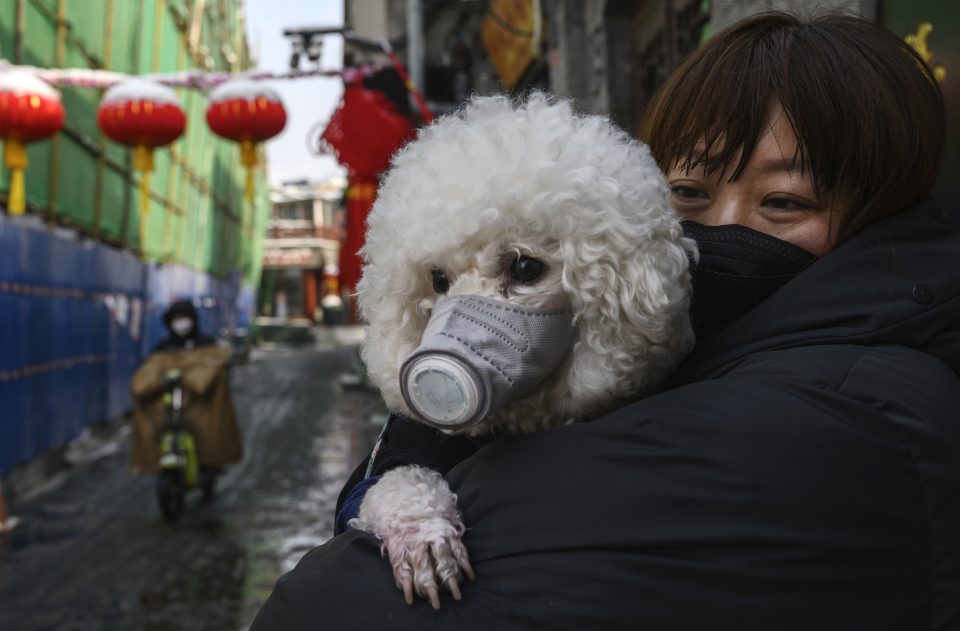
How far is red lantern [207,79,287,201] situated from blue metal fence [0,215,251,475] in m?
2.19

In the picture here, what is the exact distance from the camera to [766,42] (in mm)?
1499

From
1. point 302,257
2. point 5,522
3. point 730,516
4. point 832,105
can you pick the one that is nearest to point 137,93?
point 5,522

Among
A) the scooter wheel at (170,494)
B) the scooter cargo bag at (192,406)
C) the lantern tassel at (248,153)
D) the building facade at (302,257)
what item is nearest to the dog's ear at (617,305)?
the scooter wheel at (170,494)

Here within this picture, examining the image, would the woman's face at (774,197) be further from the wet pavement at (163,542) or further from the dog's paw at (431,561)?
the wet pavement at (163,542)

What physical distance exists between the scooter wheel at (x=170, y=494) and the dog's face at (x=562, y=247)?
6.76m

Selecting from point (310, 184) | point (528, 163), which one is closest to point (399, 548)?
point (528, 163)

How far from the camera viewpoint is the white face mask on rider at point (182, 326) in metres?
8.27

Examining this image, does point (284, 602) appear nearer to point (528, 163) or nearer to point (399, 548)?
point (399, 548)

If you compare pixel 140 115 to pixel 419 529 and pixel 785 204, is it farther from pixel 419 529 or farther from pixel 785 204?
pixel 419 529

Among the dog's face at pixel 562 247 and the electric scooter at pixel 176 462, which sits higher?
the dog's face at pixel 562 247

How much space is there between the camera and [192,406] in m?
8.08

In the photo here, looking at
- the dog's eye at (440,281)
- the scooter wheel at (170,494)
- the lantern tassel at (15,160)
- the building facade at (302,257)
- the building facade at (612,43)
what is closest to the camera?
the dog's eye at (440,281)

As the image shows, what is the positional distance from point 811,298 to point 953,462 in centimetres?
28

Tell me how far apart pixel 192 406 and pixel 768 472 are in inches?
299
